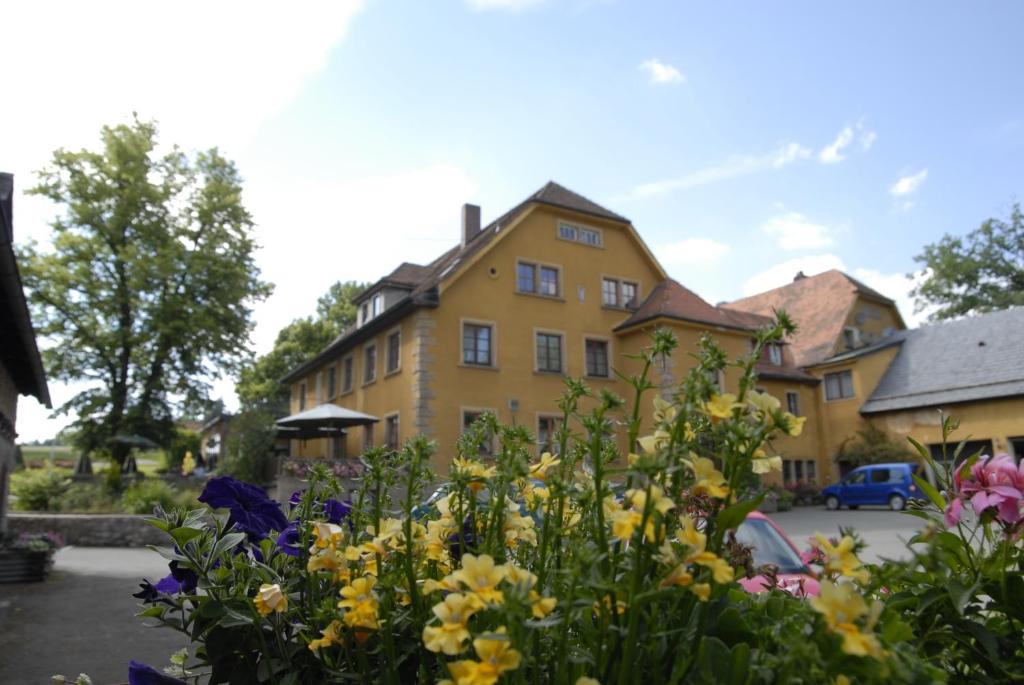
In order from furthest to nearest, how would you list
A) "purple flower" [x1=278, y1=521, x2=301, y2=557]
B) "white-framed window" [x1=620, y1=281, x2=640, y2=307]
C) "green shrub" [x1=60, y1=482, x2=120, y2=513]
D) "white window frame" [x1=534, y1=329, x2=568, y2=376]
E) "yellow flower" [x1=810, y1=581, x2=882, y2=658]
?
"white-framed window" [x1=620, y1=281, x2=640, y2=307] < "white window frame" [x1=534, y1=329, x2=568, y2=376] < "green shrub" [x1=60, y1=482, x2=120, y2=513] < "purple flower" [x1=278, y1=521, x2=301, y2=557] < "yellow flower" [x1=810, y1=581, x2=882, y2=658]

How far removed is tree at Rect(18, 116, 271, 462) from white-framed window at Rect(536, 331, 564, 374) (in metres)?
15.6

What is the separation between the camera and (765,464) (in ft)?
3.81

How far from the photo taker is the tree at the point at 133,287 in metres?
30.8

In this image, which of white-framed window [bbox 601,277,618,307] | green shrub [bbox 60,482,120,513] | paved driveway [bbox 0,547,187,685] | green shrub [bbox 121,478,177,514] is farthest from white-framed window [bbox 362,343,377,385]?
paved driveway [bbox 0,547,187,685]

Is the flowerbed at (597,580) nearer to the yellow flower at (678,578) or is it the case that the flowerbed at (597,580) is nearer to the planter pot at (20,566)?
the yellow flower at (678,578)

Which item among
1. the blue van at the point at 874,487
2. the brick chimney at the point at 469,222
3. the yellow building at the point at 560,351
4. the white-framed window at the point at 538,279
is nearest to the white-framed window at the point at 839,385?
the yellow building at the point at 560,351

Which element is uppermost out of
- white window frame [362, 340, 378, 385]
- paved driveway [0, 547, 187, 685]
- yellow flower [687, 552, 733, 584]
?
white window frame [362, 340, 378, 385]

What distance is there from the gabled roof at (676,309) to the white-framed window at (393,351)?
26.8 ft

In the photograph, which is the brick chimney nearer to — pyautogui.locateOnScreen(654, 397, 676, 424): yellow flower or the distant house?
the distant house

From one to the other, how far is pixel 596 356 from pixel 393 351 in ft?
24.7

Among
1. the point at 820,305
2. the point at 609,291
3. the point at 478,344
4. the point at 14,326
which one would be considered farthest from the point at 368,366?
the point at 820,305

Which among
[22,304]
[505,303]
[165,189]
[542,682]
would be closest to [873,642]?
[542,682]

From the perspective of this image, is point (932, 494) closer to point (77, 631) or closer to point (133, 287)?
point (77, 631)

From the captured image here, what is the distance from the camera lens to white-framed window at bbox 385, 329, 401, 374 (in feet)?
82.3
